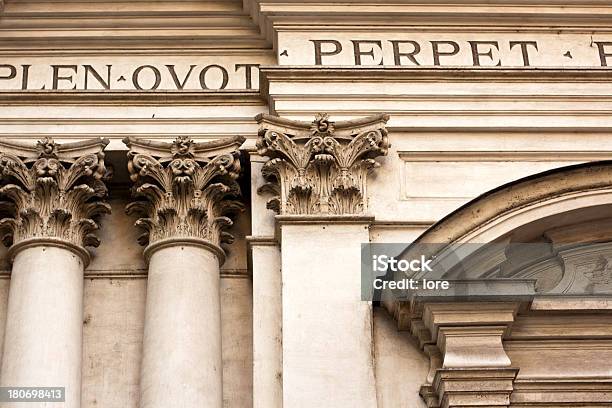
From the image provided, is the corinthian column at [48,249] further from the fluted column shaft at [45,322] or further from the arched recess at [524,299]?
the arched recess at [524,299]

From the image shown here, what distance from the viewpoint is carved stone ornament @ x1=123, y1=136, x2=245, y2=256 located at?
1413 cm

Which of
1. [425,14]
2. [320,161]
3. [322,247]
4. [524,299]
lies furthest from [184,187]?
[524,299]

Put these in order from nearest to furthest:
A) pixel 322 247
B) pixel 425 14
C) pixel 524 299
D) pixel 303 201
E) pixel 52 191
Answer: pixel 524 299 < pixel 322 247 < pixel 303 201 < pixel 52 191 < pixel 425 14

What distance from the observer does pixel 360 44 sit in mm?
15203

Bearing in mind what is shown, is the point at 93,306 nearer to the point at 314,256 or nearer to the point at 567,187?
the point at 314,256

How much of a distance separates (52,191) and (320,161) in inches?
93.6

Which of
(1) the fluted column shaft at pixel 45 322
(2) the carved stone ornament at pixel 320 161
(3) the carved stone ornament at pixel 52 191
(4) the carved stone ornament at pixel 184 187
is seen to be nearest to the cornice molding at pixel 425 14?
(2) the carved stone ornament at pixel 320 161

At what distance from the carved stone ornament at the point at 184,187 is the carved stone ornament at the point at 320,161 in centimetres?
37

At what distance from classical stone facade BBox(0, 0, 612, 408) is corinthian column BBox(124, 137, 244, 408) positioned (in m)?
0.02

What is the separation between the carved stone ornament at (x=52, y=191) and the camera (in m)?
14.1

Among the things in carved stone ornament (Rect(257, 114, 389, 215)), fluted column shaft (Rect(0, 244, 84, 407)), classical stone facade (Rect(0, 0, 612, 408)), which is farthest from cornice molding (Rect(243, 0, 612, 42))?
fluted column shaft (Rect(0, 244, 84, 407))

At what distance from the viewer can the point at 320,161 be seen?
14.0m

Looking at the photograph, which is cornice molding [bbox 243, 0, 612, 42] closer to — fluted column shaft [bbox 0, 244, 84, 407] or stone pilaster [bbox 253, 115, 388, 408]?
stone pilaster [bbox 253, 115, 388, 408]

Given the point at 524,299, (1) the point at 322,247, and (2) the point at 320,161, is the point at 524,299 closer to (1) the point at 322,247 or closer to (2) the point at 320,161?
(1) the point at 322,247
